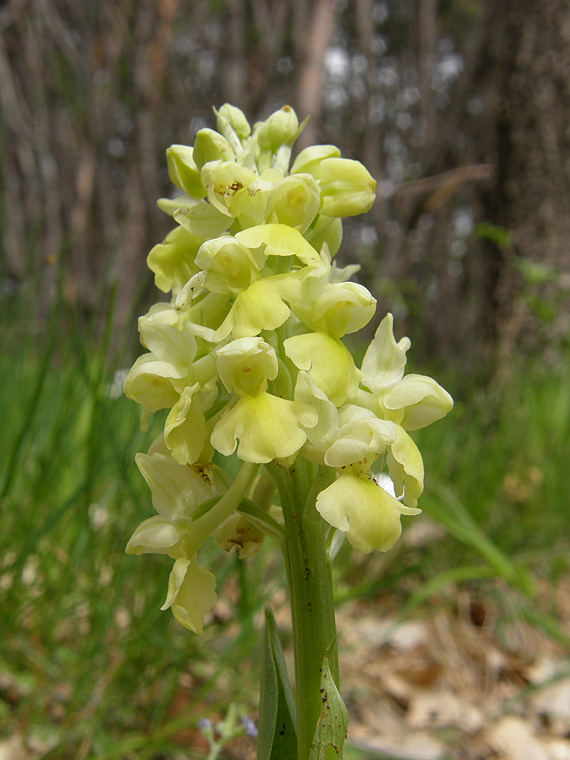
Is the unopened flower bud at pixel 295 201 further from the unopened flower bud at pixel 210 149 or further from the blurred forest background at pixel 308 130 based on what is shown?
the blurred forest background at pixel 308 130

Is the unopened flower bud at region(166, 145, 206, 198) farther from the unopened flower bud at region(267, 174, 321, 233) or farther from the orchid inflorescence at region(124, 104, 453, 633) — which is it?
the unopened flower bud at region(267, 174, 321, 233)

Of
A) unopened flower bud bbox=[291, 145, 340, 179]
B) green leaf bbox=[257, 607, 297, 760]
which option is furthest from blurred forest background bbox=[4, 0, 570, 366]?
green leaf bbox=[257, 607, 297, 760]

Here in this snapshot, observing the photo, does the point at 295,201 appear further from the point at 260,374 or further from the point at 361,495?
the point at 361,495

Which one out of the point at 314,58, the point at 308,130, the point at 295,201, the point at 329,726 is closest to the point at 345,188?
the point at 295,201

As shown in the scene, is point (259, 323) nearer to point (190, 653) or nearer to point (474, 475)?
point (190, 653)

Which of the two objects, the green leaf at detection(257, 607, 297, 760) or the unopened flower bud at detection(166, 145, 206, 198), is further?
the unopened flower bud at detection(166, 145, 206, 198)

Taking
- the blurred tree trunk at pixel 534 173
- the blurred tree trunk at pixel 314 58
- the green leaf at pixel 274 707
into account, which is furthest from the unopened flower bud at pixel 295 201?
the blurred tree trunk at pixel 314 58
